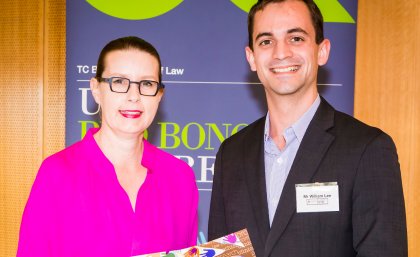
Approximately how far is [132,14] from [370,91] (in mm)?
1799

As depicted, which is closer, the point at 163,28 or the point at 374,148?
the point at 374,148

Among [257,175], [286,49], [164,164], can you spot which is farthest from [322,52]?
[164,164]

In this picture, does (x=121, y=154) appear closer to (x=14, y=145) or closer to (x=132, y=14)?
(x=132, y=14)

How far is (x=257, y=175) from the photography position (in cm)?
196

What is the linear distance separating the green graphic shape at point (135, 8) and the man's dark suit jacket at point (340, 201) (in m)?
1.66

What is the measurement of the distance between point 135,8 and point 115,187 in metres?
1.71

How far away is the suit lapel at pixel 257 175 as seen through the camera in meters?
1.86

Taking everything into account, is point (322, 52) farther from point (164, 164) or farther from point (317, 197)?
point (164, 164)

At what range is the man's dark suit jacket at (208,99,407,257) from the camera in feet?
5.54

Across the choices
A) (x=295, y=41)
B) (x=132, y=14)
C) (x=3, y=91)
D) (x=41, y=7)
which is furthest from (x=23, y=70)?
(x=295, y=41)

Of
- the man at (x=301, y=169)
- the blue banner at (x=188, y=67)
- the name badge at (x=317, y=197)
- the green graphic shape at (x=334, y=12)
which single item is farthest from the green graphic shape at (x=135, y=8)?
the name badge at (x=317, y=197)

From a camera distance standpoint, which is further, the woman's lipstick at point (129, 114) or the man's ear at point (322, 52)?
the man's ear at point (322, 52)

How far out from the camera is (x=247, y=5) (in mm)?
3162

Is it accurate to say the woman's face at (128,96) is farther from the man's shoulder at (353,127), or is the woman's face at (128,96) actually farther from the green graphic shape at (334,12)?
the green graphic shape at (334,12)
